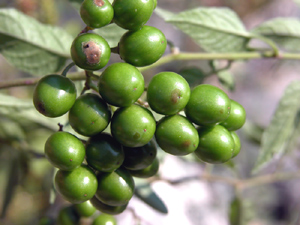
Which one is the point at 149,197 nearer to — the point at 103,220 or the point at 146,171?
the point at 103,220

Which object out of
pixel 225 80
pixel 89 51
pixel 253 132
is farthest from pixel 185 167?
pixel 89 51

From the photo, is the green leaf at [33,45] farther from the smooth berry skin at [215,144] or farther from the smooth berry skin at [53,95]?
the smooth berry skin at [215,144]

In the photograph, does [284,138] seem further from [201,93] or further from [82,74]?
[82,74]

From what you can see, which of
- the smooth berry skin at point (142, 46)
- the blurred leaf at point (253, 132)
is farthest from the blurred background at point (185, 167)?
the smooth berry skin at point (142, 46)

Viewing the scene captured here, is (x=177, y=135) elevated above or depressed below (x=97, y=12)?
below

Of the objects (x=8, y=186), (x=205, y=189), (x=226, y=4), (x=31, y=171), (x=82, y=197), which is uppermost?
(x=82, y=197)

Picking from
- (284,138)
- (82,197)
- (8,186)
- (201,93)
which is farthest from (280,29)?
(8,186)

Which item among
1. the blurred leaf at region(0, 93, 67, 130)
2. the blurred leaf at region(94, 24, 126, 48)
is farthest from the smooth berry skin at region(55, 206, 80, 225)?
the blurred leaf at region(94, 24, 126, 48)
